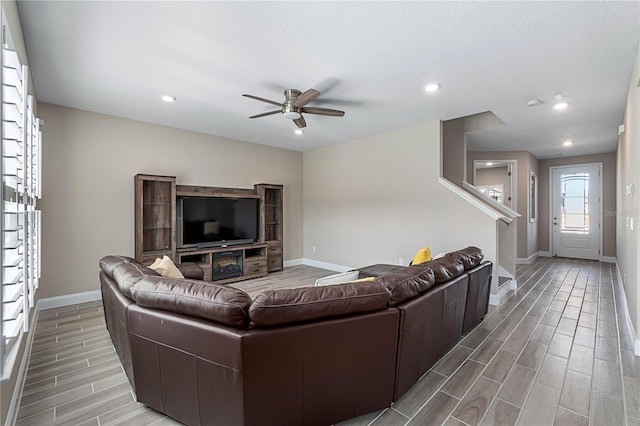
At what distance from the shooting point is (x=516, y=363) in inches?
93.2

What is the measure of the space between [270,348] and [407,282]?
0.96 meters

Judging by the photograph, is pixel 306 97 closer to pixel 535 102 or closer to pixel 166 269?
pixel 166 269

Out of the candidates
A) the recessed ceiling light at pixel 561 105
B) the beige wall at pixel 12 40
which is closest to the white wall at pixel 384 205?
the recessed ceiling light at pixel 561 105

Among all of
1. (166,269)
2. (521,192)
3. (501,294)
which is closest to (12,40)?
(166,269)

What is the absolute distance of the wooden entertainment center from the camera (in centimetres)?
436

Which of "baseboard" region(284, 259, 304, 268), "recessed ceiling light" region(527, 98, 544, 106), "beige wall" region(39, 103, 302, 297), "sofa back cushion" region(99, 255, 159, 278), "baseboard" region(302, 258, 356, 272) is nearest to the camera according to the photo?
"sofa back cushion" region(99, 255, 159, 278)

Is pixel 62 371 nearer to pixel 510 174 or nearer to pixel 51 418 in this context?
pixel 51 418

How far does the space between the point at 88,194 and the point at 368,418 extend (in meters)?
4.43

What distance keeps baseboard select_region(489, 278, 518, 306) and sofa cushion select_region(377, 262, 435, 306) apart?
7.73 feet

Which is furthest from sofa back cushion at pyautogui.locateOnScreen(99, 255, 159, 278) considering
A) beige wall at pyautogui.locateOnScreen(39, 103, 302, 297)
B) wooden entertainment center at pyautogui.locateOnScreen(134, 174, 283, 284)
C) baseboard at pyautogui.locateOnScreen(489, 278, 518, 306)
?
baseboard at pyautogui.locateOnScreen(489, 278, 518, 306)

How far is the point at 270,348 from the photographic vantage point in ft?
4.71

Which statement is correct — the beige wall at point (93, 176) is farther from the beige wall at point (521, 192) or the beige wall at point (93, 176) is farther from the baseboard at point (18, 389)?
the beige wall at point (521, 192)

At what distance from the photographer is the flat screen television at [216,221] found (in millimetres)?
4675

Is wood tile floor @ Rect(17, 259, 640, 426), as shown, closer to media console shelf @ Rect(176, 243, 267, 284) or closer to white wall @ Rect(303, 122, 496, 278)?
white wall @ Rect(303, 122, 496, 278)
